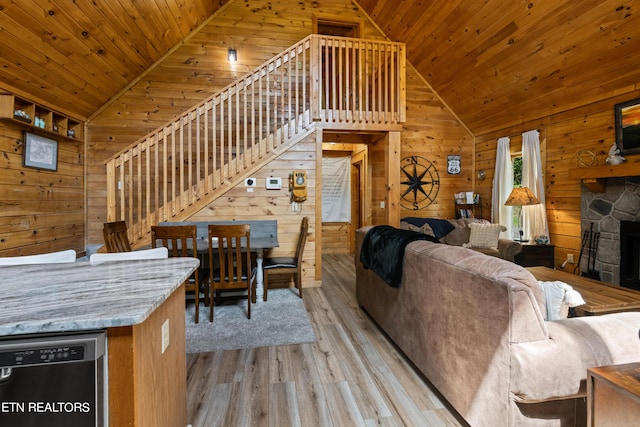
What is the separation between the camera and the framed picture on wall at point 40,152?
3656 mm

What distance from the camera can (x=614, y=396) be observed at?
1033 millimetres

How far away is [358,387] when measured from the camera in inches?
77.6

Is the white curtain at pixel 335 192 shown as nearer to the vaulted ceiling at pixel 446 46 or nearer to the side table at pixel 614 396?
the vaulted ceiling at pixel 446 46

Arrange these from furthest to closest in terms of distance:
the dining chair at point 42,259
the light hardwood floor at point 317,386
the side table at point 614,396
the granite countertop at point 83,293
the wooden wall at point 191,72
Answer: the wooden wall at point 191,72, the light hardwood floor at point 317,386, the dining chair at point 42,259, the side table at point 614,396, the granite countertop at point 83,293

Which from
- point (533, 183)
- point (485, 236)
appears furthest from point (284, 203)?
point (533, 183)

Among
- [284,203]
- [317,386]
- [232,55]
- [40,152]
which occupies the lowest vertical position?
[317,386]

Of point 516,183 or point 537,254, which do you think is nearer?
point 537,254

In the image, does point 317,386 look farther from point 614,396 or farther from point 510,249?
point 510,249

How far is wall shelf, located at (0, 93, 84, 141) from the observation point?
3232 mm

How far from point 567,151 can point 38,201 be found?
7184mm

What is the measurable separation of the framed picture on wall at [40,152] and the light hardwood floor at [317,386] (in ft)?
11.2

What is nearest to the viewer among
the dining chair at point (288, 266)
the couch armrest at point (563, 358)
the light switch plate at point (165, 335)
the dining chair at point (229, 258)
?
the light switch plate at point (165, 335)

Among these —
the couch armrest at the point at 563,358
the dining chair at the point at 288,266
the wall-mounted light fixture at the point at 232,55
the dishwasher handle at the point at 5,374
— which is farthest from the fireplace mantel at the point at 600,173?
the wall-mounted light fixture at the point at 232,55

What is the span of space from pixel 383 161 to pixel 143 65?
4130mm
